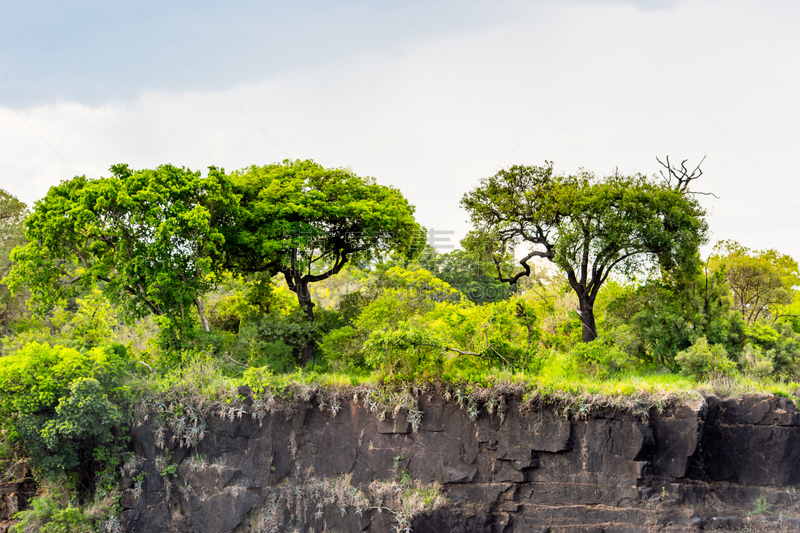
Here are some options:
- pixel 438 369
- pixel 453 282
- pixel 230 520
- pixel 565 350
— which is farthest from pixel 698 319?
pixel 453 282

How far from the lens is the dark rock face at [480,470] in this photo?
1281 cm

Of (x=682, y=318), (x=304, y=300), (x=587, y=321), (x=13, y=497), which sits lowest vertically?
(x=13, y=497)

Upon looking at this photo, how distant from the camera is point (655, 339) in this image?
54.2 ft

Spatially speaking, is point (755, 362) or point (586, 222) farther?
point (586, 222)

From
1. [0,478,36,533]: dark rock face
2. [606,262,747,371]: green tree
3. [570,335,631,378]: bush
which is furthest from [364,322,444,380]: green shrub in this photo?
[0,478,36,533]: dark rock face

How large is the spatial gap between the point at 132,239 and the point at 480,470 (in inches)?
457

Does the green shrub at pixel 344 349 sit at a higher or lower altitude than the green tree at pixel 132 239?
lower

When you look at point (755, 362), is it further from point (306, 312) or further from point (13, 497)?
point (13, 497)

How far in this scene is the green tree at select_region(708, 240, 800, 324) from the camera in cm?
2008

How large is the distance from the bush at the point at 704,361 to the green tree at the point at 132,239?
44.2 feet

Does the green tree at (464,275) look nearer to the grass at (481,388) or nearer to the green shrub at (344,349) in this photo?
the green shrub at (344,349)

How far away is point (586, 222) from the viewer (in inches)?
689

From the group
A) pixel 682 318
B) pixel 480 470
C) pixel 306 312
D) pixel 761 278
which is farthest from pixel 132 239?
pixel 761 278

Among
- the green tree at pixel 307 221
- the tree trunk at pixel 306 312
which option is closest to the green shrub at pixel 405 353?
the tree trunk at pixel 306 312
